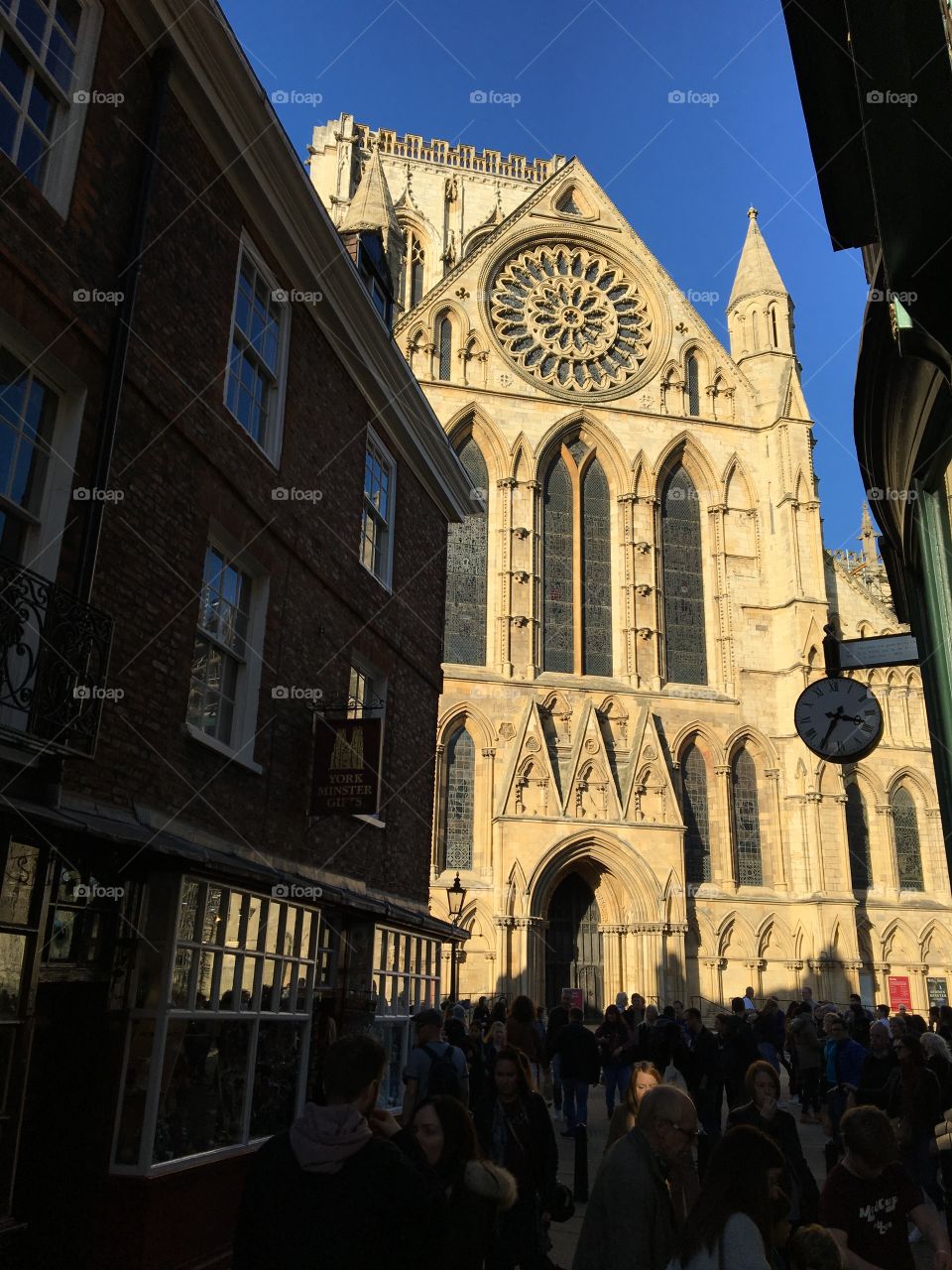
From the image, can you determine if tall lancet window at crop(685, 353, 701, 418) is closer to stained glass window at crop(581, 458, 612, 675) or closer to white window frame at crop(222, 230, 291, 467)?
stained glass window at crop(581, 458, 612, 675)

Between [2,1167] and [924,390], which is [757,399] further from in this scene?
[2,1167]

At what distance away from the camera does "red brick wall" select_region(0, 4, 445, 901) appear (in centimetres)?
705

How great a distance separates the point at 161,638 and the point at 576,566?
22.2 metres

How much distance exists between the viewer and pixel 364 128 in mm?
46219

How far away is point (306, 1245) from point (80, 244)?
6.37 m

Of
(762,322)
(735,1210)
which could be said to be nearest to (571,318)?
(762,322)

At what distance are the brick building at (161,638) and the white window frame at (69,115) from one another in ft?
0.07

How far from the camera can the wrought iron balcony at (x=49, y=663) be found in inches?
225

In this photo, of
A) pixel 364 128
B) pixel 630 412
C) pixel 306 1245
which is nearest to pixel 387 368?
pixel 306 1245

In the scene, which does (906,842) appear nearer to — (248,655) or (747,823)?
(747,823)

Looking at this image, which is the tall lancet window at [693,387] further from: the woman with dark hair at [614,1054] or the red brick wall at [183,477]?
the red brick wall at [183,477]

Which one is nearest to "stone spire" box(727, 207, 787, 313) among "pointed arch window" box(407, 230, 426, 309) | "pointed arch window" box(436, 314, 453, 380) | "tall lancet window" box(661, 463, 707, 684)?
"tall lancet window" box(661, 463, 707, 684)

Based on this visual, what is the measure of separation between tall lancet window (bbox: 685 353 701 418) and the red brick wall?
69.5 ft

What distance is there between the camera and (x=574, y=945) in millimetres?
26359
